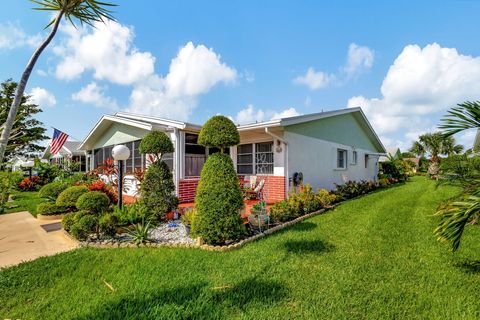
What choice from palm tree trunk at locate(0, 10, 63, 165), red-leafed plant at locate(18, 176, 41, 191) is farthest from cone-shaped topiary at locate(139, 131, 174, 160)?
red-leafed plant at locate(18, 176, 41, 191)

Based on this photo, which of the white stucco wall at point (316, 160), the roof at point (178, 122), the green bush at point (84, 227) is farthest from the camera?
the white stucco wall at point (316, 160)

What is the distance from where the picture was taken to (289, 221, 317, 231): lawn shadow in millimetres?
6368

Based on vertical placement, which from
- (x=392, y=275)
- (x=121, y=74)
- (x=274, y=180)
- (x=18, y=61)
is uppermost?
(x=121, y=74)

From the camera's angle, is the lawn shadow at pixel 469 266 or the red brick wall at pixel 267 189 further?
the red brick wall at pixel 267 189

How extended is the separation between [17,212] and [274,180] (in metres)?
10.1

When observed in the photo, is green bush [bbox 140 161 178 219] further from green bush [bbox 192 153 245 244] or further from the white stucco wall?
the white stucco wall

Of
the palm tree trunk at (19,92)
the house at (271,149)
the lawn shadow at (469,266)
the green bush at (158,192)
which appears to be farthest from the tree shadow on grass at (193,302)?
the house at (271,149)

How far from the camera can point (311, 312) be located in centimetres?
287

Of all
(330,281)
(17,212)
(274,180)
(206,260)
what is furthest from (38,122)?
(330,281)

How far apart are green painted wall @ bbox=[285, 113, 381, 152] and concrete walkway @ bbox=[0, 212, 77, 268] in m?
8.19

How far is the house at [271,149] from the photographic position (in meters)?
9.70

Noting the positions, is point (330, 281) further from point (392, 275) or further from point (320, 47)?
point (320, 47)

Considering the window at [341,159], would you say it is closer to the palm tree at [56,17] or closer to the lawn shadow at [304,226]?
the lawn shadow at [304,226]

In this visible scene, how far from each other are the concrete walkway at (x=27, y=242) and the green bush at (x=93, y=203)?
803 mm
